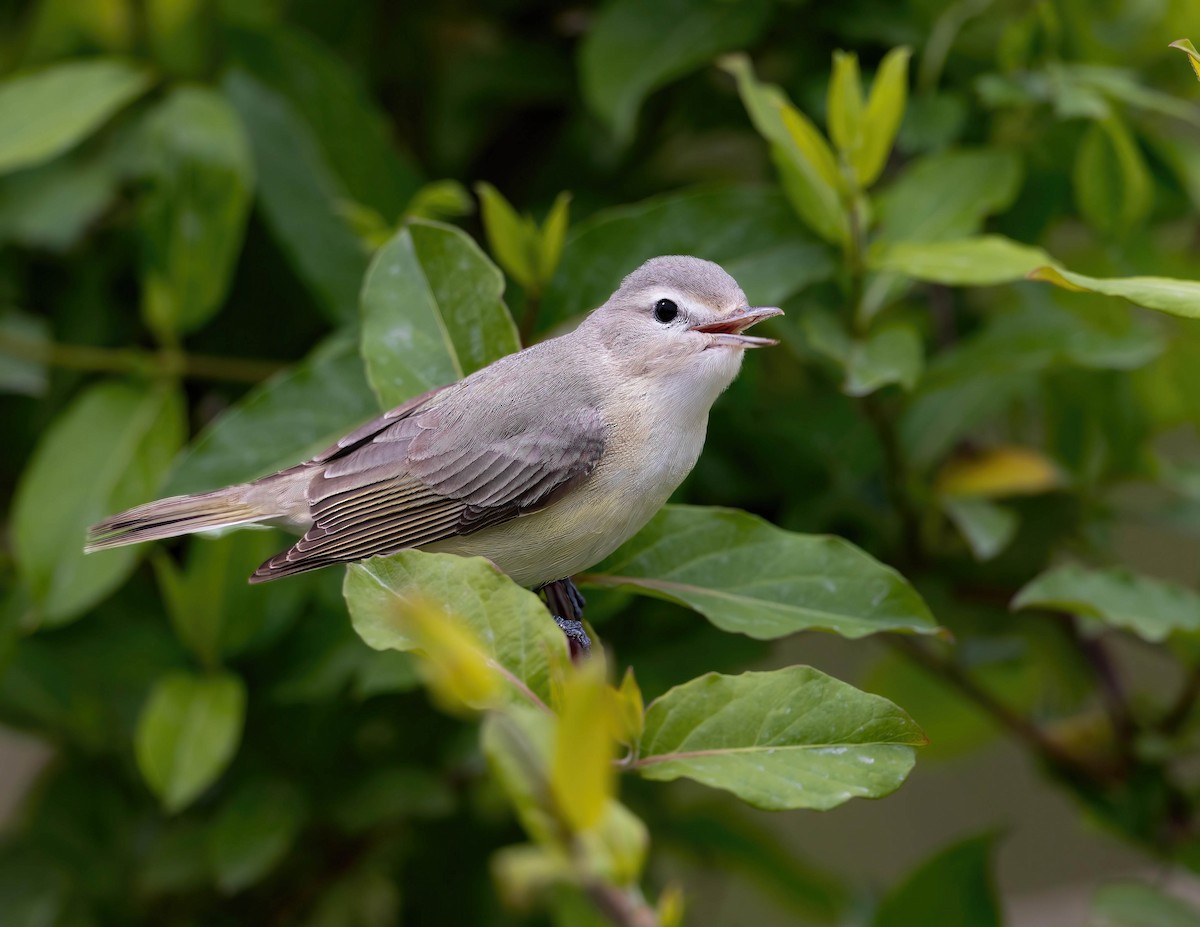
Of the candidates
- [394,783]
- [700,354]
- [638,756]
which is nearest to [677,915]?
[638,756]

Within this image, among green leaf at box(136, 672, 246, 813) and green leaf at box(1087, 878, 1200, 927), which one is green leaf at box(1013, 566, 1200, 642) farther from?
green leaf at box(136, 672, 246, 813)

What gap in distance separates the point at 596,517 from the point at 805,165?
27.9 inches

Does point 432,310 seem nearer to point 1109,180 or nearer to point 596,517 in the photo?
point 596,517

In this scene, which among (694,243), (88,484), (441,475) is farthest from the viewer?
(88,484)

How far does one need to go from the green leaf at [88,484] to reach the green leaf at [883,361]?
1.24 metres

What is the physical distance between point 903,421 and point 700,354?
776 millimetres

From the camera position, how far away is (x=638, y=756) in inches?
53.1

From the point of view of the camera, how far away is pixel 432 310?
1.80 metres

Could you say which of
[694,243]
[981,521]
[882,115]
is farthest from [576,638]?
[882,115]

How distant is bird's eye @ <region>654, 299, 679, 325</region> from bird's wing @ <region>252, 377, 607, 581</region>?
0.52 ft

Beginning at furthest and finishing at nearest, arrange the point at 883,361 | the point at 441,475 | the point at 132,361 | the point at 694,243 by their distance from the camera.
Answer: the point at 132,361 < the point at 694,243 < the point at 883,361 < the point at 441,475

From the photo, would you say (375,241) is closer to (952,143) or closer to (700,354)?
(700,354)

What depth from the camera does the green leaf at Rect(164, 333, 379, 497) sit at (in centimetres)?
196

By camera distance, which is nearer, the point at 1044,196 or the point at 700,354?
the point at 700,354
